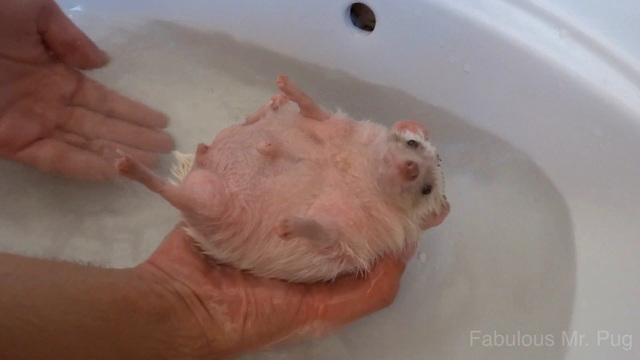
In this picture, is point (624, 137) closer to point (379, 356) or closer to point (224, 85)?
point (379, 356)

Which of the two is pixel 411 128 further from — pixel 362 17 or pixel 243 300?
pixel 243 300

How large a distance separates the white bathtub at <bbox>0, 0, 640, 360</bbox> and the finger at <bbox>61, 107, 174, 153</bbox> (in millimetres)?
68

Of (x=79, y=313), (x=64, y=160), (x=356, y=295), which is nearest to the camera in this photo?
(x=79, y=313)

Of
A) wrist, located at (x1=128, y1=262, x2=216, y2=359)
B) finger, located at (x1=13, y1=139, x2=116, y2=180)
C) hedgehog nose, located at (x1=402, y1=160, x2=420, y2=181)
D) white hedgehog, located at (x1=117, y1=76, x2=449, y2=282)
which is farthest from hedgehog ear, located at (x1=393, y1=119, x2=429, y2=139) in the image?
finger, located at (x1=13, y1=139, x2=116, y2=180)

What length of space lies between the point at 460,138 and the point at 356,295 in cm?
39

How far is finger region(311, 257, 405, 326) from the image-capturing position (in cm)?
94

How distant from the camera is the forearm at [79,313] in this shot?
2.58 ft

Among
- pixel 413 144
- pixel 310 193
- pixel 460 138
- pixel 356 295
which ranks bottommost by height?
pixel 356 295

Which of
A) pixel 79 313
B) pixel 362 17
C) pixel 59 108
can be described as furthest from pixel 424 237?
pixel 59 108

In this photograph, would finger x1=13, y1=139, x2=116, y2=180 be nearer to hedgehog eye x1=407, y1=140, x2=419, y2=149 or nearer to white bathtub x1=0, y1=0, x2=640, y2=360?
white bathtub x1=0, y1=0, x2=640, y2=360

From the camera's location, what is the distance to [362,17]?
115 cm

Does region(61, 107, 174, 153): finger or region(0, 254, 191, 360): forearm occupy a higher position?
region(61, 107, 174, 153): finger

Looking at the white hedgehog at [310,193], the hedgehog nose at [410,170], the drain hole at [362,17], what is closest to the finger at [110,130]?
the white hedgehog at [310,193]

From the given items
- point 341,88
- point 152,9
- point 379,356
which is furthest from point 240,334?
point 152,9
